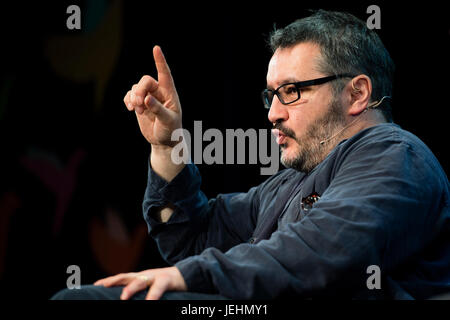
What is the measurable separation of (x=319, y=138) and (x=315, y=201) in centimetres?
30

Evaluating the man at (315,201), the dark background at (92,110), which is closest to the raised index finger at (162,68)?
the man at (315,201)

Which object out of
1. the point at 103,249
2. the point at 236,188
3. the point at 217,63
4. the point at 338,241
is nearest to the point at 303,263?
the point at 338,241

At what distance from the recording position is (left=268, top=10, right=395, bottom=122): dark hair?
5.11 ft

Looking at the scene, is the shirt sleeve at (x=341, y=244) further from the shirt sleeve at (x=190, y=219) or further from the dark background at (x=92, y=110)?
the dark background at (x=92, y=110)

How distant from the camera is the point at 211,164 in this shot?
2.66 metres

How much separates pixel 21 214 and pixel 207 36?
Result: 4.64 ft

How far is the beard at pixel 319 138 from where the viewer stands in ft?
5.07

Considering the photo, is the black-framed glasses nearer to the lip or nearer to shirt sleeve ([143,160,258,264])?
the lip

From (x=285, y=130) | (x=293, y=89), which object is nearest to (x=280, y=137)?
(x=285, y=130)

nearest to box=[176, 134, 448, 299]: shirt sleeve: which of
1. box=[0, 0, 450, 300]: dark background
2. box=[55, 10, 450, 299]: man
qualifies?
box=[55, 10, 450, 299]: man

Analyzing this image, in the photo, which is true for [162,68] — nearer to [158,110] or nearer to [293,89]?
[158,110]

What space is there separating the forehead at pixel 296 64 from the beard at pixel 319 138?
13 centimetres

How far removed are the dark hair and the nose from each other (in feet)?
0.56

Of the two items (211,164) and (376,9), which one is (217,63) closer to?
(211,164)
